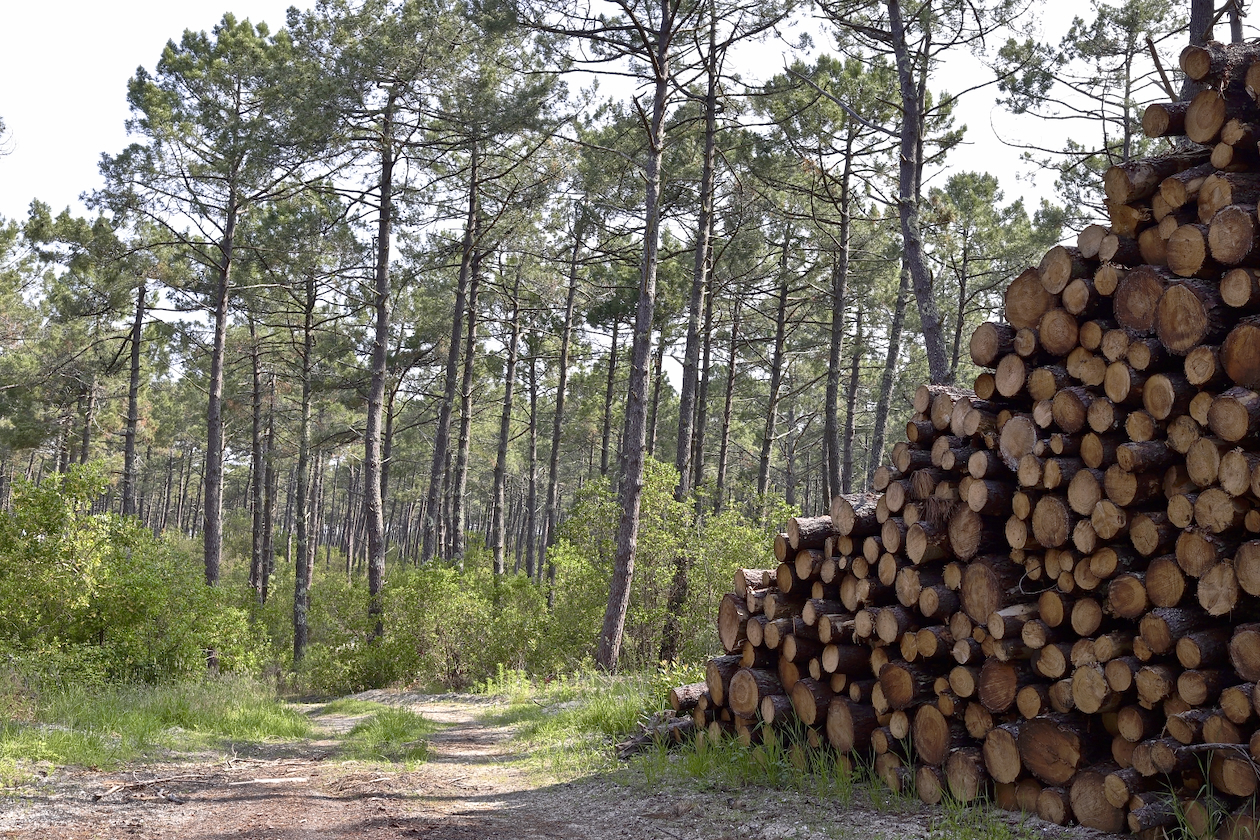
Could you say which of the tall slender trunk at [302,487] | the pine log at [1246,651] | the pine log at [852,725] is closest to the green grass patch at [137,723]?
the pine log at [852,725]

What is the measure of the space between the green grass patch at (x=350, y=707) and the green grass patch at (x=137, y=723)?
160 cm

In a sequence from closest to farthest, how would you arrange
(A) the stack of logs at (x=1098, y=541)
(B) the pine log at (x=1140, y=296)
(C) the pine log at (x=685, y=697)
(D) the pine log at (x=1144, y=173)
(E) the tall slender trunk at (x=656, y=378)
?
(A) the stack of logs at (x=1098, y=541) → (B) the pine log at (x=1140, y=296) → (D) the pine log at (x=1144, y=173) → (C) the pine log at (x=685, y=697) → (E) the tall slender trunk at (x=656, y=378)

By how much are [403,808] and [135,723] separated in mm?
3411

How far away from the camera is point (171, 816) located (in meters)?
5.35

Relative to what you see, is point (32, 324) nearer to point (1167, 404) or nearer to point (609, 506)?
point (609, 506)

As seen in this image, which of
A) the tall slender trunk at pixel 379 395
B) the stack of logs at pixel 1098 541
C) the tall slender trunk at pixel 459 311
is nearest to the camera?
the stack of logs at pixel 1098 541

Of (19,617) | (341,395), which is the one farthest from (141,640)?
(341,395)

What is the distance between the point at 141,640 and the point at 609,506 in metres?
6.90

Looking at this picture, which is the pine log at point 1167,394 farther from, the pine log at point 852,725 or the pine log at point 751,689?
the pine log at point 751,689

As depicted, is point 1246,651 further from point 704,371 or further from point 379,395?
point 704,371

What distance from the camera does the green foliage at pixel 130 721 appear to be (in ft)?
21.2

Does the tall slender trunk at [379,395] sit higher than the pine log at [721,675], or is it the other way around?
the tall slender trunk at [379,395]

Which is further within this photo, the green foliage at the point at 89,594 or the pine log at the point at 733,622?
the green foliage at the point at 89,594

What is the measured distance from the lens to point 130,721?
25.1 ft
